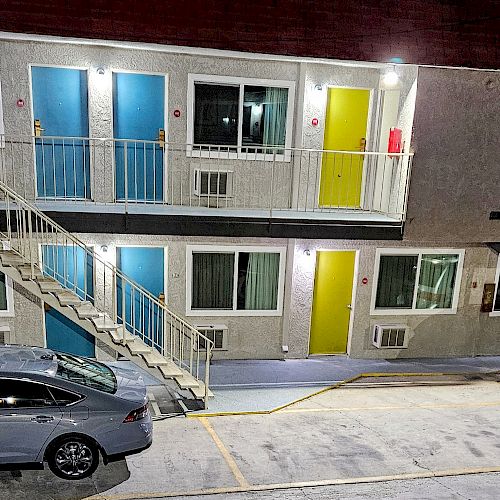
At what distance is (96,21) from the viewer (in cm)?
315

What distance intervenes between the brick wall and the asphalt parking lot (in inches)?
217

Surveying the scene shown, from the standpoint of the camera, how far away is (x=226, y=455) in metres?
7.26

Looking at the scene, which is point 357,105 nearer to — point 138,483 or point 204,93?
point 204,93

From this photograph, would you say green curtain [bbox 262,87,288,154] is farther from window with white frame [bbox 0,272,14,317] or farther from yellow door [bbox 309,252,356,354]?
window with white frame [bbox 0,272,14,317]

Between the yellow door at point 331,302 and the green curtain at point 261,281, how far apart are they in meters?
1.00

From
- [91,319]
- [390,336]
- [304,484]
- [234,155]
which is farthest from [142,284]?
[390,336]

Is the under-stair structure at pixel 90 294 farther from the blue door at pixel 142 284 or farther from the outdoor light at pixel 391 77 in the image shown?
the outdoor light at pixel 391 77

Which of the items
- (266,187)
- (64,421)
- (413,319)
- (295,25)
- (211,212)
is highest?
(295,25)

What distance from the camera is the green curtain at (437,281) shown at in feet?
37.8

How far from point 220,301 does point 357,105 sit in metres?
5.31

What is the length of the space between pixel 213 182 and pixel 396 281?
4.79 m

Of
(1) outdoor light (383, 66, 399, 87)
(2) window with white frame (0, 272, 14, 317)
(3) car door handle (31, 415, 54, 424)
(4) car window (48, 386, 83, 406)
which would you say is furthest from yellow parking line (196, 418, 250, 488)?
(1) outdoor light (383, 66, 399, 87)

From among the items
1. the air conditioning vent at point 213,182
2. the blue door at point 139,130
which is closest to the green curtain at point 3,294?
the blue door at point 139,130

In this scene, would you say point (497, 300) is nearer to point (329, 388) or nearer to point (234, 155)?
point (329, 388)
